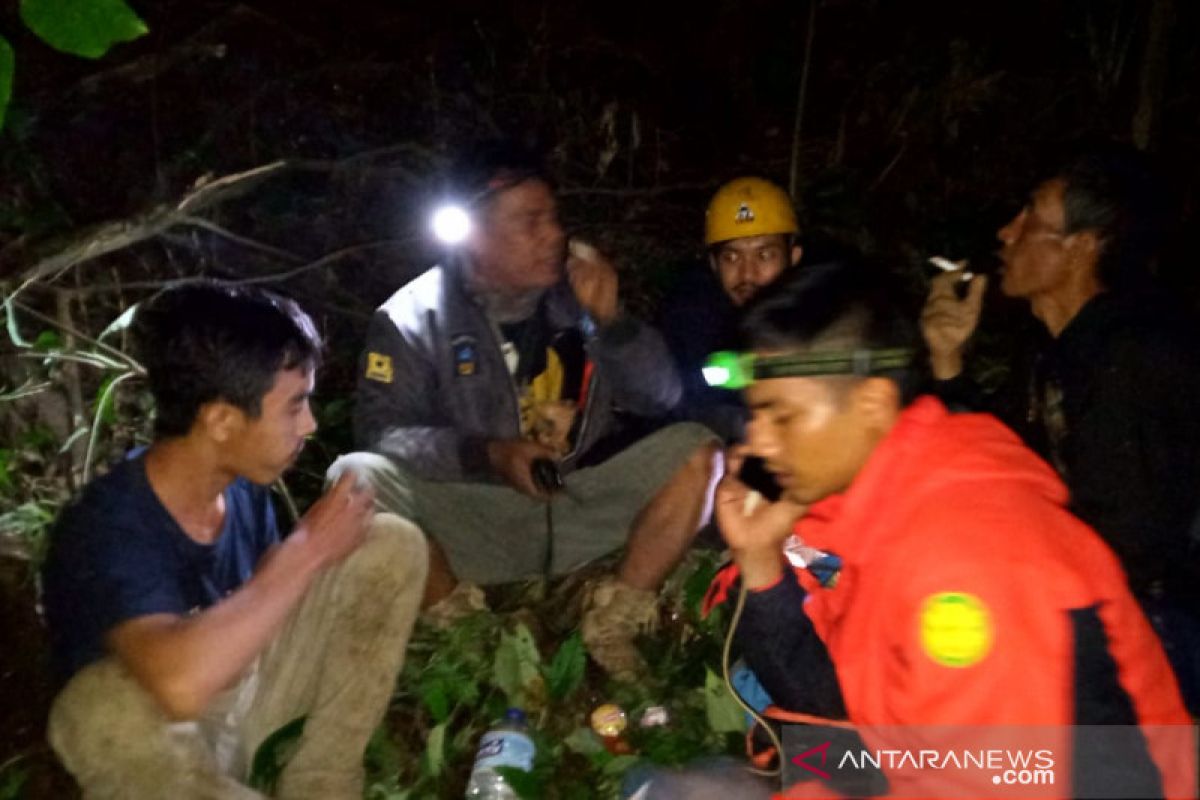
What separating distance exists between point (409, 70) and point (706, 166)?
211cm

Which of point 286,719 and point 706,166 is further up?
point 706,166

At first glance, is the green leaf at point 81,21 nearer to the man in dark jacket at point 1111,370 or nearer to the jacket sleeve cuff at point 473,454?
the jacket sleeve cuff at point 473,454

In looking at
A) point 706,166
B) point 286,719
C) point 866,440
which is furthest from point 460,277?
point 706,166

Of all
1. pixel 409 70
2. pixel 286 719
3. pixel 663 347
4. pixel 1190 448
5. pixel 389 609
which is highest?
pixel 409 70

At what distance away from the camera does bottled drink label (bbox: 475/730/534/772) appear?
291 cm

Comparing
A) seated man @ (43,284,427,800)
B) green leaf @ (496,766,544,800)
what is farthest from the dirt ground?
green leaf @ (496,766,544,800)

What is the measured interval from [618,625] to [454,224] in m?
1.48

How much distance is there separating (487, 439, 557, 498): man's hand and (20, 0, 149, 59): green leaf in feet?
6.16

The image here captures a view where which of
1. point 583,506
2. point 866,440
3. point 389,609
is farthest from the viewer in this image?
point 583,506

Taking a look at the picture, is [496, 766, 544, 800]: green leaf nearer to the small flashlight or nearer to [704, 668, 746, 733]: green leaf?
[704, 668, 746, 733]: green leaf

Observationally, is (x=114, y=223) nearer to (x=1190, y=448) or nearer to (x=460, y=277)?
(x=460, y=277)

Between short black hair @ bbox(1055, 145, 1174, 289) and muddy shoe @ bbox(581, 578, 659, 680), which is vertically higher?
short black hair @ bbox(1055, 145, 1174, 289)

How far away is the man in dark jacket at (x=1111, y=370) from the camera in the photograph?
268cm

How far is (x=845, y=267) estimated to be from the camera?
206 centimetres
